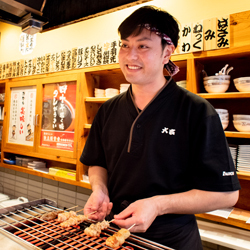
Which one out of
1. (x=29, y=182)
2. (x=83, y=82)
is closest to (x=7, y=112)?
(x=29, y=182)

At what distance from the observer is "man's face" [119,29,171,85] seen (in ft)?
4.23

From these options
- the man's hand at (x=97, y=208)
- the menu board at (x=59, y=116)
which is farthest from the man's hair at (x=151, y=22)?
the menu board at (x=59, y=116)

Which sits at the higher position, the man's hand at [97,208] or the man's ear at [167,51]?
the man's ear at [167,51]

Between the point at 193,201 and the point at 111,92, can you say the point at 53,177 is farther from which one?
the point at 193,201

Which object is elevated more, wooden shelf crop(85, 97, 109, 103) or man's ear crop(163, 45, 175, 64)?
man's ear crop(163, 45, 175, 64)

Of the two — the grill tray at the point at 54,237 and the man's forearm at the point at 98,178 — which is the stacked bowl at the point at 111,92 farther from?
the grill tray at the point at 54,237

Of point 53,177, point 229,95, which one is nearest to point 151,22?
point 229,95

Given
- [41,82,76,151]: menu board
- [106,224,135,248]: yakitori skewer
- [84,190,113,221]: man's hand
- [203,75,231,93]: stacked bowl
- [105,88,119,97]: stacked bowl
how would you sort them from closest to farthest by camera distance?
[106,224,135,248]: yakitori skewer
[84,190,113,221]: man's hand
[203,75,231,93]: stacked bowl
[105,88,119,97]: stacked bowl
[41,82,76,151]: menu board

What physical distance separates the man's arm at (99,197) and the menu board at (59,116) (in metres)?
1.59

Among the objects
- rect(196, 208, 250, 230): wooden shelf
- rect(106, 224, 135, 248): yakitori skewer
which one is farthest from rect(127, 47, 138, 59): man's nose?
rect(196, 208, 250, 230): wooden shelf

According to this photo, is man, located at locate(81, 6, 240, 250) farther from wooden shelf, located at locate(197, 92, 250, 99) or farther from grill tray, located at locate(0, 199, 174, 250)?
wooden shelf, located at locate(197, 92, 250, 99)

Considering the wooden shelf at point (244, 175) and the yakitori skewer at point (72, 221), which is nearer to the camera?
the yakitori skewer at point (72, 221)

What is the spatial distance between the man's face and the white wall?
53.1 inches

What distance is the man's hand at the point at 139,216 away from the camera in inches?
38.8
